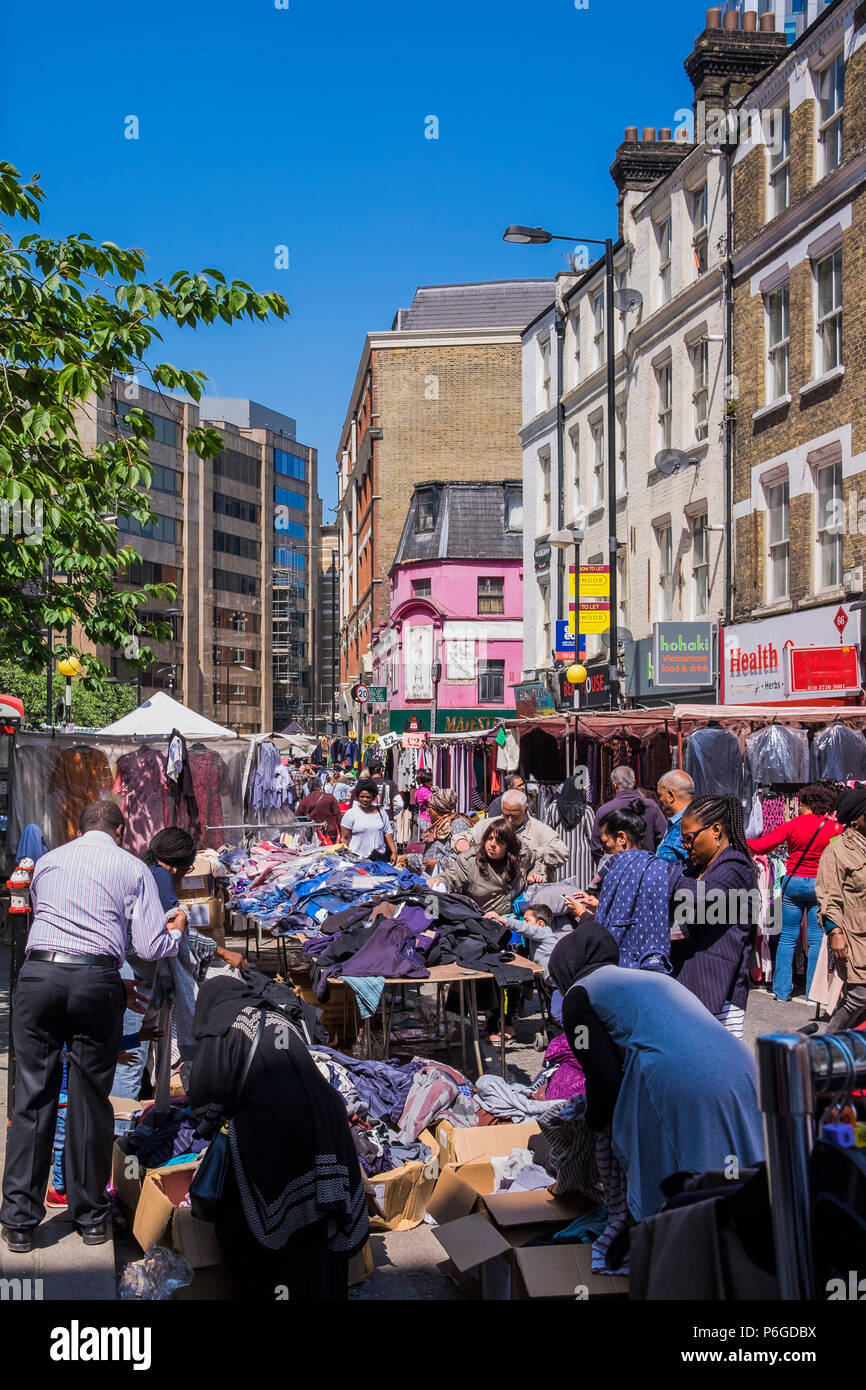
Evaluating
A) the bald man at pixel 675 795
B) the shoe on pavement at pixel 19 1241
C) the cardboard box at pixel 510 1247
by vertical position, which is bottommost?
the shoe on pavement at pixel 19 1241

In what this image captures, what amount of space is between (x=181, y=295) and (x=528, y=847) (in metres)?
5.01

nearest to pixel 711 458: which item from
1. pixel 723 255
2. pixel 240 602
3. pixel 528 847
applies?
pixel 723 255

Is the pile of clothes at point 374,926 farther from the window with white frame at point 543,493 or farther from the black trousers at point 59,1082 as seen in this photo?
the window with white frame at point 543,493

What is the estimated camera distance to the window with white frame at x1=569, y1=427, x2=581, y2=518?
29875mm

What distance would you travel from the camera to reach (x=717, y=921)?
6270mm

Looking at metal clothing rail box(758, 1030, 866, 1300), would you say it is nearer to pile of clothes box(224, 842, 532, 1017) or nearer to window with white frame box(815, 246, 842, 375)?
pile of clothes box(224, 842, 532, 1017)

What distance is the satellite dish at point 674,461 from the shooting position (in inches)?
899

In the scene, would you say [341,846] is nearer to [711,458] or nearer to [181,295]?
[181,295]

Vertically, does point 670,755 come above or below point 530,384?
below

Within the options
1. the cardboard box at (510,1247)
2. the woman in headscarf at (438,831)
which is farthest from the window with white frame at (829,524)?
the cardboard box at (510,1247)

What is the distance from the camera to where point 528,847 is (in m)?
10.3

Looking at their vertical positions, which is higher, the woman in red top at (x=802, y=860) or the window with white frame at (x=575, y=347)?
the window with white frame at (x=575, y=347)

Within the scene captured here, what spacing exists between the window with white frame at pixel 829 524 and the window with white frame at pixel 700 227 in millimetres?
6036

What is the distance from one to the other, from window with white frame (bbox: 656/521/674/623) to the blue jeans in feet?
42.3
